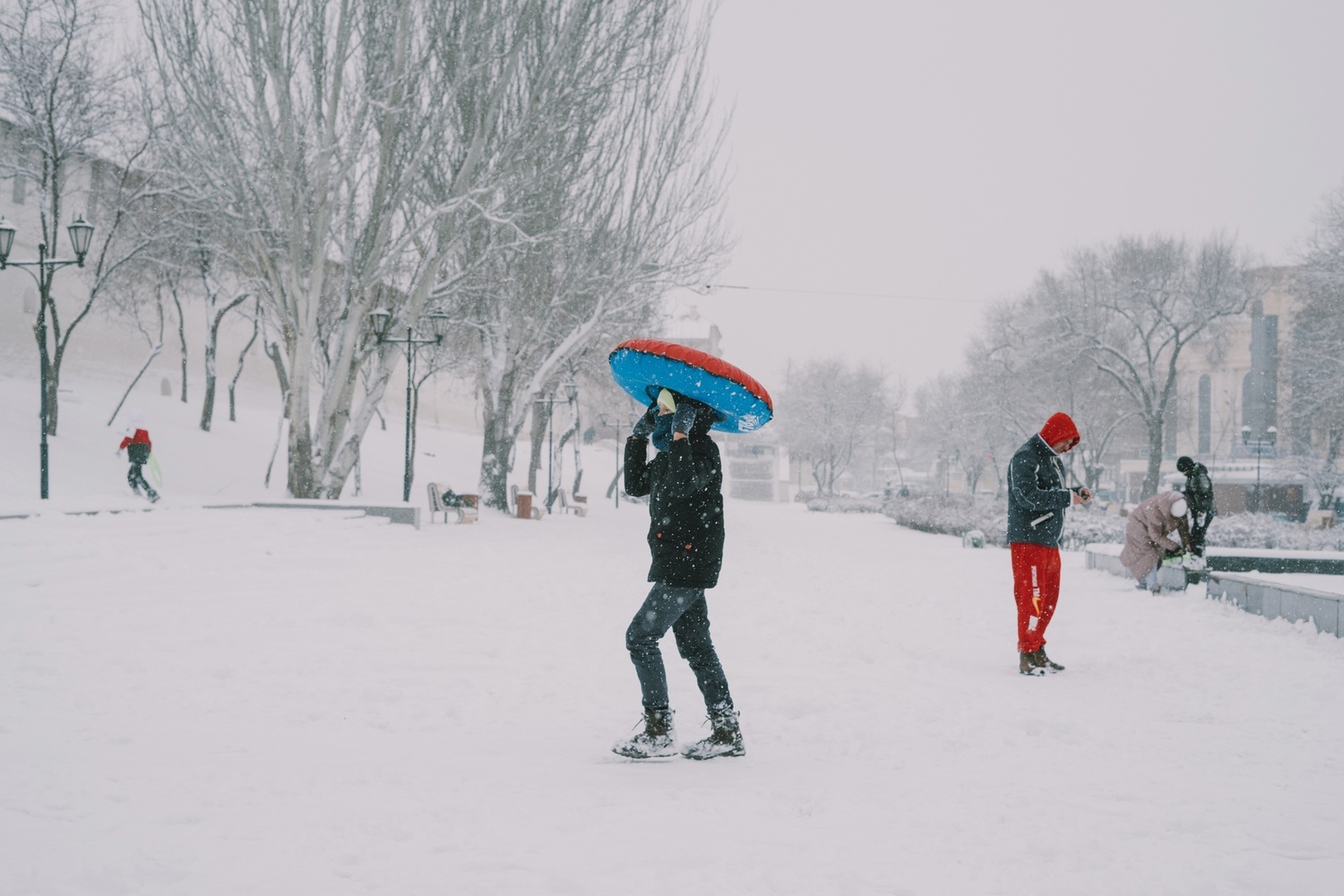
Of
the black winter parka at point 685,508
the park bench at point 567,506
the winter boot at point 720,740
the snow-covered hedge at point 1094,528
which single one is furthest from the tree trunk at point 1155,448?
the black winter parka at point 685,508

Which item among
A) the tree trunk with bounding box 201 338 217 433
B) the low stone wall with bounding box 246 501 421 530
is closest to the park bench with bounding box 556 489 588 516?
the tree trunk with bounding box 201 338 217 433

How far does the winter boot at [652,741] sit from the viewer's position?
4242 mm

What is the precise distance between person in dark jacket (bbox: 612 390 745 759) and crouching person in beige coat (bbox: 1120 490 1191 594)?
828cm

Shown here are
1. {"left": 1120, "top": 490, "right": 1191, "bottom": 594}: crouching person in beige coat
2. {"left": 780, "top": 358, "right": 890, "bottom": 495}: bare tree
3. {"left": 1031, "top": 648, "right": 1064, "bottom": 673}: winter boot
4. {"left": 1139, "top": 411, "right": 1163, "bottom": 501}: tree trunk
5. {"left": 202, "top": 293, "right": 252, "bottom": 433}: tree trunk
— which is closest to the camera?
{"left": 1031, "top": 648, "right": 1064, "bottom": 673}: winter boot

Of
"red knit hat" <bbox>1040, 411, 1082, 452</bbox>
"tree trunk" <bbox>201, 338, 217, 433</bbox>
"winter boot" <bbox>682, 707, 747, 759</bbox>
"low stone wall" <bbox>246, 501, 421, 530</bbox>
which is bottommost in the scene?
"winter boot" <bbox>682, 707, 747, 759</bbox>

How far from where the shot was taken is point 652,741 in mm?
4281

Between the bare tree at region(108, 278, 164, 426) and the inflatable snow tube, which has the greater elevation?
the bare tree at region(108, 278, 164, 426)

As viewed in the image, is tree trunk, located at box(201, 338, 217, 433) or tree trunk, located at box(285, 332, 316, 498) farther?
tree trunk, located at box(201, 338, 217, 433)

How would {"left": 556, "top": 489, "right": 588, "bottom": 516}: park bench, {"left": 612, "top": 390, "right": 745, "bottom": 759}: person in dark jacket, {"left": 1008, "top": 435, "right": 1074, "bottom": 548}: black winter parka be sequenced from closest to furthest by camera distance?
{"left": 612, "top": 390, "right": 745, "bottom": 759}: person in dark jacket
{"left": 1008, "top": 435, "right": 1074, "bottom": 548}: black winter parka
{"left": 556, "top": 489, "right": 588, "bottom": 516}: park bench

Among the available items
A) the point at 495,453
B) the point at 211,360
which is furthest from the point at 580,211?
the point at 211,360

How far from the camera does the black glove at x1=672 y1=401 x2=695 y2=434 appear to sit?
419cm

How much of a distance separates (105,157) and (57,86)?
4.77 m

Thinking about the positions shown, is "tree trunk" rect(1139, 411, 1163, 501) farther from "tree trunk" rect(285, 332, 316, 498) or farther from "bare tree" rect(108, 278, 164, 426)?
"bare tree" rect(108, 278, 164, 426)

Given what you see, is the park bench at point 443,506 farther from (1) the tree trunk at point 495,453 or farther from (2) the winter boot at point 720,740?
(2) the winter boot at point 720,740
